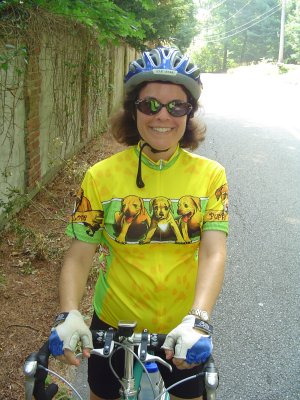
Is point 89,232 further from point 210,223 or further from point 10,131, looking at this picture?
point 10,131

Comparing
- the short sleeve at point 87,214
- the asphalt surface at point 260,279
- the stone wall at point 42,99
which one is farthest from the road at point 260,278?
the stone wall at point 42,99

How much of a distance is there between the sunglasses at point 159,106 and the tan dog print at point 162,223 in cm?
37

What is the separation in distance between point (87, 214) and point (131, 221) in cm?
19

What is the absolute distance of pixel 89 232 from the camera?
6.45 ft

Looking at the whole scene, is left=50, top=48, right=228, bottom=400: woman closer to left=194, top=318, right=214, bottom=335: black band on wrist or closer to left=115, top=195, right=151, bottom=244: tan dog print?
→ left=115, top=195, right=151, bottom=244: tan dog print

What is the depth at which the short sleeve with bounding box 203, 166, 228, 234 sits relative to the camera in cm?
193

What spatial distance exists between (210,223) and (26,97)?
432 cm

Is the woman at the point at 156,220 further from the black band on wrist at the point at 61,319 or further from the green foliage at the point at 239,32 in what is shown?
the green foliage at the point at 239,32

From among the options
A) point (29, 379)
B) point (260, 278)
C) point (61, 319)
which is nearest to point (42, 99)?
point (260, 278)

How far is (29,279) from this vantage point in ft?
14.3

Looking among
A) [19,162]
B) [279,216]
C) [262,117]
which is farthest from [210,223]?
[262,117]

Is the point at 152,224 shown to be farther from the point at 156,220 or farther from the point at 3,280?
the point at 3,280

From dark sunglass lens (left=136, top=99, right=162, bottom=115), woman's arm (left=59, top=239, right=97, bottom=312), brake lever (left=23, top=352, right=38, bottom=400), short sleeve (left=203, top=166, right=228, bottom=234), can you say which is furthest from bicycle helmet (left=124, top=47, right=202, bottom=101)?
brake lever (left=23, top=352, right=38, bottom=400)

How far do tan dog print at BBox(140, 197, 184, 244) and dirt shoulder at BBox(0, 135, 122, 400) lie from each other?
5.60 ft
